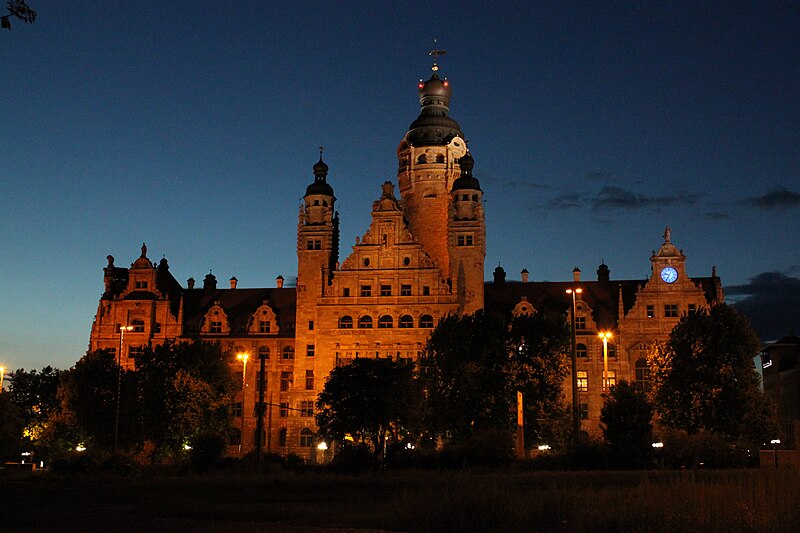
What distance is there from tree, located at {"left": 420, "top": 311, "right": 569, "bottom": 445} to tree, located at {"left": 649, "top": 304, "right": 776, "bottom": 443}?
8034mm

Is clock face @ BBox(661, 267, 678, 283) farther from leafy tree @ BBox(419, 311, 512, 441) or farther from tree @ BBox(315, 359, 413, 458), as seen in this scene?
tree @ BBox(315, 359, 413, 458)

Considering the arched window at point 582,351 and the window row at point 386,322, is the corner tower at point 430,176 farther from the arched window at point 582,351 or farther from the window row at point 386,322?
the arched window at point 582,351

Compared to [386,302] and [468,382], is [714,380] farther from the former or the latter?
[386,302]

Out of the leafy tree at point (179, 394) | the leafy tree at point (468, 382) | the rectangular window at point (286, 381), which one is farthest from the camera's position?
the rectangular window at point (286, 381)

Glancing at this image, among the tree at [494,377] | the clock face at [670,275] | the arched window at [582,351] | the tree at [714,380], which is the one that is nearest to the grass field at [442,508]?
the tree at [494,377]

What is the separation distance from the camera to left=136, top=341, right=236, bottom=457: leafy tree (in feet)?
248

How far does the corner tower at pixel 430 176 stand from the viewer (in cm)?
10075

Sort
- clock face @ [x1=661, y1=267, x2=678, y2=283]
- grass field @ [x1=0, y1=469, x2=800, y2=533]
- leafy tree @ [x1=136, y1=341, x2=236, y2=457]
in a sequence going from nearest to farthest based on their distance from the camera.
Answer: grass field @ [x1=0, y1=469, x2=800, y2=533] → leafy tree @ [x1=136, y1=341, x2=236, y2=457] → clock face @ [x1=661, y1=267, x2=678, y2=283]

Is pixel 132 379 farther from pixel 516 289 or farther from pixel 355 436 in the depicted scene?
→ pixel 516 289

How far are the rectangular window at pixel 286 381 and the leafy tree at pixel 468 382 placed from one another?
24.8m

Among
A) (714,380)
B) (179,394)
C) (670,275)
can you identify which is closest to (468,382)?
(714,380)

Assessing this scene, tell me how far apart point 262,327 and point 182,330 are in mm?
8281

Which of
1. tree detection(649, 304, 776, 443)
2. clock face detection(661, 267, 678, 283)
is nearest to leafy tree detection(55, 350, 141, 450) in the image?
tree detection(649, 304, 776, 443)

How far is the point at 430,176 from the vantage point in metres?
102
